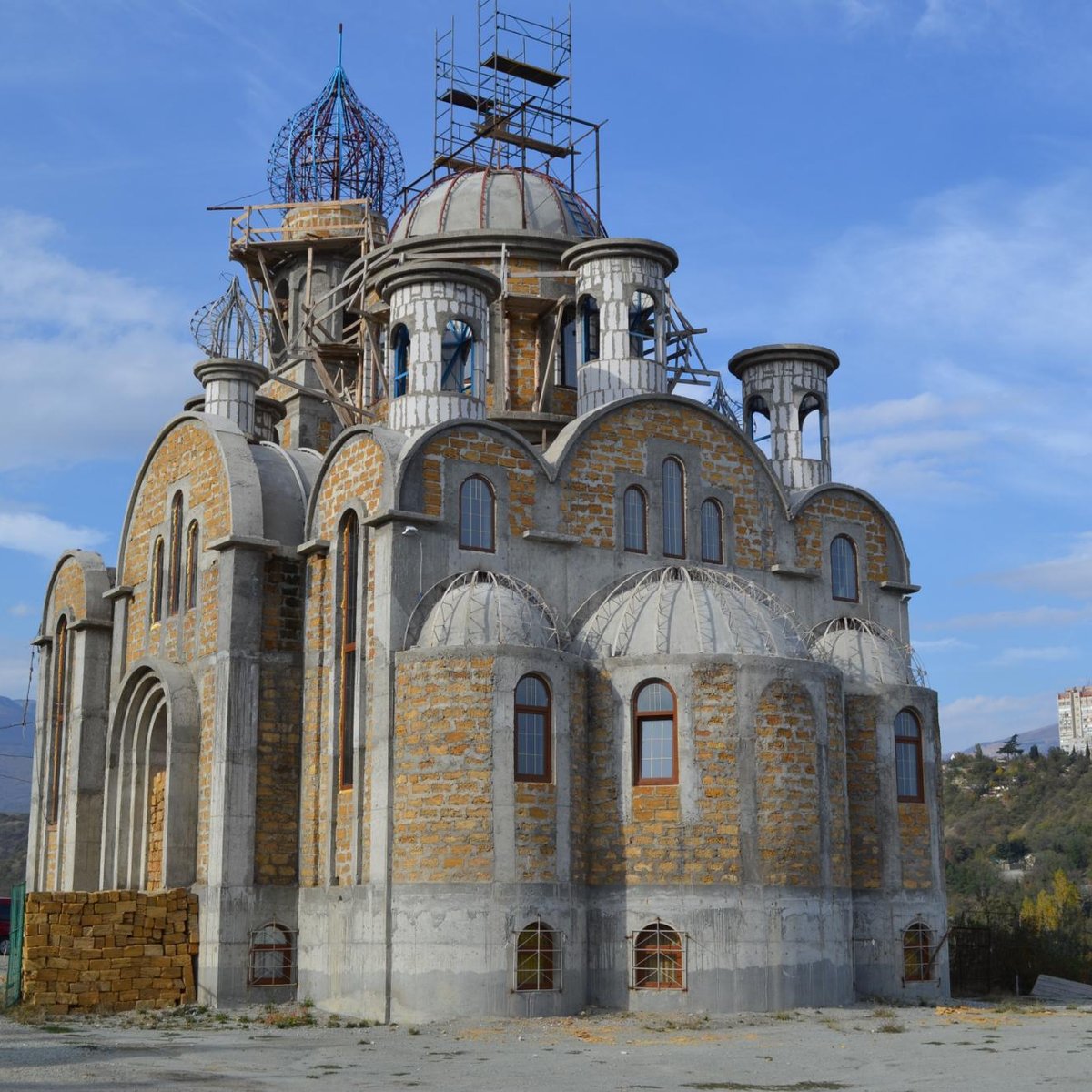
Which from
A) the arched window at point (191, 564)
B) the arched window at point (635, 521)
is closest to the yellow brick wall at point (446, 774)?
the arched window at point (635, 521)

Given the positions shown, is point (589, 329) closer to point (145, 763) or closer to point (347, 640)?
point (347, 640)

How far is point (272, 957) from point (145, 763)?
5.86 m

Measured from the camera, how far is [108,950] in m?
27.3

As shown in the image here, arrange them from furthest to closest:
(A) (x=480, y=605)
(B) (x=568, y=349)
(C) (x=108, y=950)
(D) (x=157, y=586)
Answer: (B) (x=568, y=349) → (D) (x=157, y=586) → (C) (x=108, y=950) → (A) (x=480, y=605)

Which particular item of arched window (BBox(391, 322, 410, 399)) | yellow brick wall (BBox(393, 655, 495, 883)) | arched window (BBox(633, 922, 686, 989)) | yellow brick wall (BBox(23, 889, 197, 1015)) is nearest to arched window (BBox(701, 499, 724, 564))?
arched window (BBox(391, 322, 410, 399))

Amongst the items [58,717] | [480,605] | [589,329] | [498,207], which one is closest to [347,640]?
[480,605]

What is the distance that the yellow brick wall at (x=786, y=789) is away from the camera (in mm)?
26016

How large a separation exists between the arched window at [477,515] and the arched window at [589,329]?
6.01 meters

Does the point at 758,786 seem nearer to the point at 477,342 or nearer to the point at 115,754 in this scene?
the point at 477,342

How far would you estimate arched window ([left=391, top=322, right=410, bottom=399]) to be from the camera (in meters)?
30.8

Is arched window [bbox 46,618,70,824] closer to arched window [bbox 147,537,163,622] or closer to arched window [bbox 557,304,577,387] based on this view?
arched window [bbox 147,537,163,622]

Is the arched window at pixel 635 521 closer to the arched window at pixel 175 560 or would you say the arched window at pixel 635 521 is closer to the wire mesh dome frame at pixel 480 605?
the wire mesh dome frame at pixel 480 605

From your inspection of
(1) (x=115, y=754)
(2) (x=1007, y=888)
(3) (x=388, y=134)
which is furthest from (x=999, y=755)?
(1) (x=115, y=754)

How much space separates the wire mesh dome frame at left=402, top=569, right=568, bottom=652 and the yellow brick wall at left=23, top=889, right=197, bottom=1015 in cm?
646
